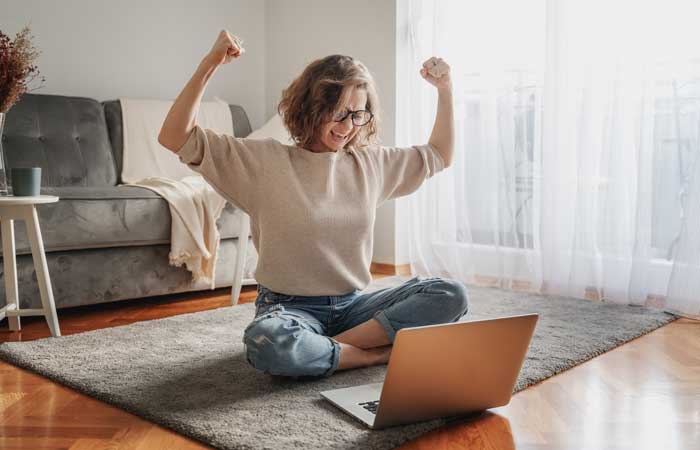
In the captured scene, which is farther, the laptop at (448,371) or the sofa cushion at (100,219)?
the sofa cushion at (100,219)

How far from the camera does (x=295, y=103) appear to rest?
5.47ft

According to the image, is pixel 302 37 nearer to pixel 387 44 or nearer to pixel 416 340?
pixel 387 44

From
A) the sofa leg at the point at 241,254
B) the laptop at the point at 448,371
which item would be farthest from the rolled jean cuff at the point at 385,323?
the sofa leg at the point at 241,254

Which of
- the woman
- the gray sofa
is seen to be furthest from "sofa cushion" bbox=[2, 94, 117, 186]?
the woman

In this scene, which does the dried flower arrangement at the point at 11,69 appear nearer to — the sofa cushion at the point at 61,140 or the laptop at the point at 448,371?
the sofa cushion at the point at 61,140

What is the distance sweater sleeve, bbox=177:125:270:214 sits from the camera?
59.4 inches

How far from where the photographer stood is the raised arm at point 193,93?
139 cm

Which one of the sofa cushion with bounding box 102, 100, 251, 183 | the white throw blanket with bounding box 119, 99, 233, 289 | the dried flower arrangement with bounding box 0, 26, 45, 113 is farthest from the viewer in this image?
the sofa cushion with bounding box 102, 100, 251, 183

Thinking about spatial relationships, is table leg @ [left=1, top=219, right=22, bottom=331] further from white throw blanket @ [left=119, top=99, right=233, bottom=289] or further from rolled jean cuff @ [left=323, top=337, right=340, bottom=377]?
rolled jean cuff @ [left=323, top=337, right=340, bottom=377]

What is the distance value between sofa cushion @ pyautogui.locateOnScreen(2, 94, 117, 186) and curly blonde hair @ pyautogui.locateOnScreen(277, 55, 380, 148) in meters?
1.54

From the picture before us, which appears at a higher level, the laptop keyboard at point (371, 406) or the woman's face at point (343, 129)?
the woman's face at point (343, 129)

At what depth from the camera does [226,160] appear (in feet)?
5.08

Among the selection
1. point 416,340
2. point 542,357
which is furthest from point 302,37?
point 416,340

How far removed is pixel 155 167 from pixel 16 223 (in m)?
1.02
